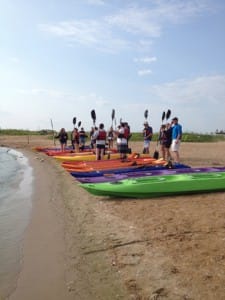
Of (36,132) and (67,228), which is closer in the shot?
(67,228)

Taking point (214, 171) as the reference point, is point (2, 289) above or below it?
below

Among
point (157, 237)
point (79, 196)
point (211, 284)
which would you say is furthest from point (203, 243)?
point (79, 196)

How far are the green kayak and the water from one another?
5.44 ft

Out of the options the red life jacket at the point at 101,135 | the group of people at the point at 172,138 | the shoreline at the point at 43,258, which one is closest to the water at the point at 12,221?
the shoreline at the point at 43,258

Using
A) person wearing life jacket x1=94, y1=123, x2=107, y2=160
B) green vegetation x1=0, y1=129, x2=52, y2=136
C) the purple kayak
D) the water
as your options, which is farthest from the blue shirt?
green vegetation x1=0, y1=129, x2=52, y2=136

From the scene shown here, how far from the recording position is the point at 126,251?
17.4ft

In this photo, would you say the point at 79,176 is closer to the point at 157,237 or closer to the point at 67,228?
the point at 67,228

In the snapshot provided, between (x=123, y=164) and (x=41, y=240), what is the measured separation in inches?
271

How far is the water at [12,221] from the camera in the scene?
4.96 metres

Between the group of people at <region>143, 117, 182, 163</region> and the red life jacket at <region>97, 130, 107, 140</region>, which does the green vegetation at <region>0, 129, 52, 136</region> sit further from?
the group of people at <region>143, 117, 182, 163</region>

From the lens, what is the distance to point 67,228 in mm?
6742

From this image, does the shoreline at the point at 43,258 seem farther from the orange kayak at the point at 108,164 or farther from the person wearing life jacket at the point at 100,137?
the person wearing life jacket at the point at 100,137

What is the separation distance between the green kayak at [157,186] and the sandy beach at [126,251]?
0.27m

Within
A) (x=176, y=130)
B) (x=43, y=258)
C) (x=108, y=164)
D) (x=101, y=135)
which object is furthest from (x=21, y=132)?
(x=43, y=258)
